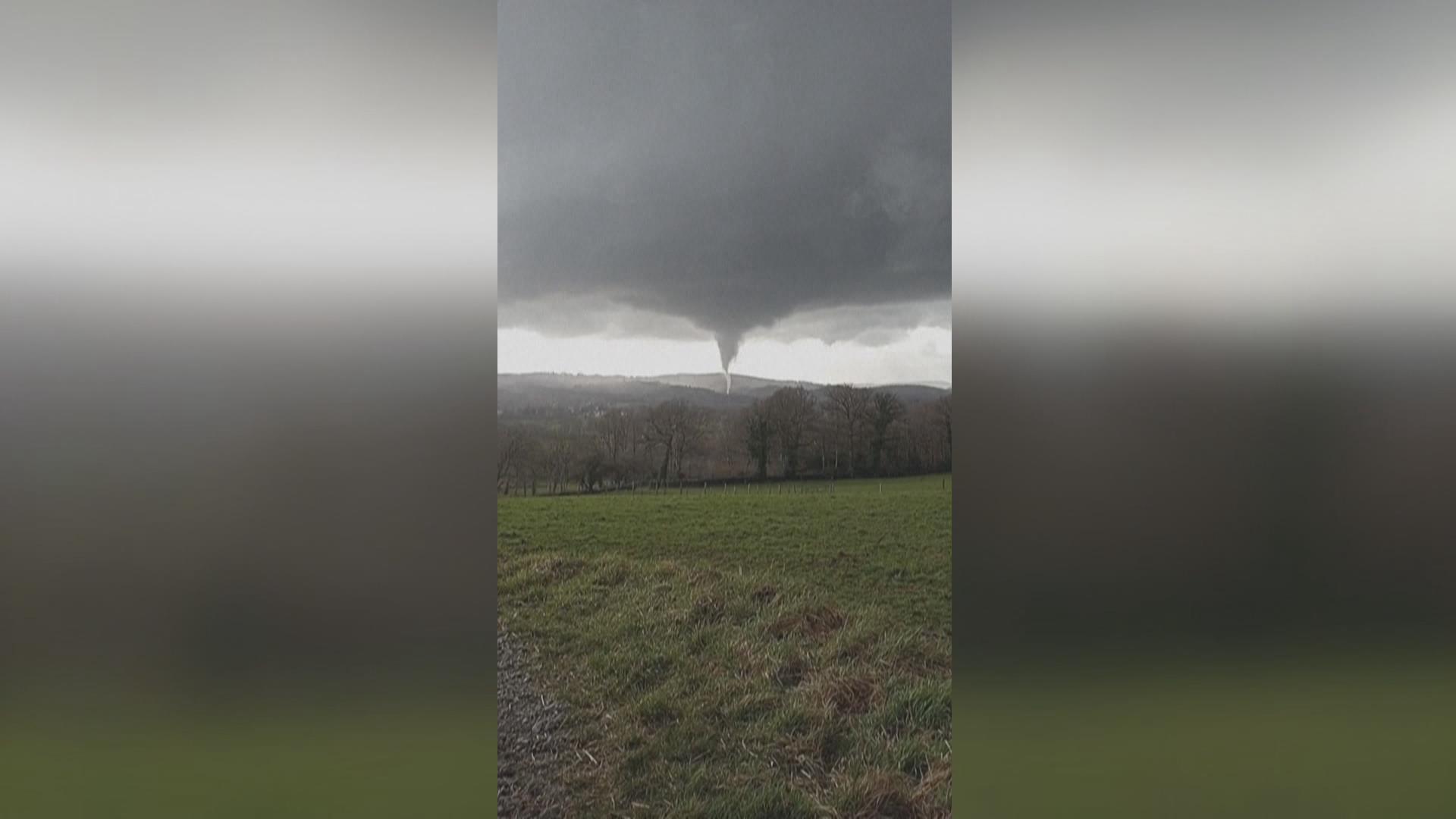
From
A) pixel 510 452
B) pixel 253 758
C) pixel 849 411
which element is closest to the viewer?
pixel 253 758

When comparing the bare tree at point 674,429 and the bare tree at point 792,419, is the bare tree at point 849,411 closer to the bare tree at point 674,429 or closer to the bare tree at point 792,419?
the bare tree at point 792,419

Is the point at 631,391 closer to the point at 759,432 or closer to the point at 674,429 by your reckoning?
the point at 674,429

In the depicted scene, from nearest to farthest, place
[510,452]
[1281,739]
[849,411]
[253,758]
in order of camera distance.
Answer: [253,758], [1281,739], [510,452], [849,411]

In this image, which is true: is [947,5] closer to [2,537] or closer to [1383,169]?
[1383,169]

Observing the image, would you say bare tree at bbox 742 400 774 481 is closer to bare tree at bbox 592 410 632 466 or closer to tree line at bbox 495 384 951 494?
tree line at bbox 495 384 951 494

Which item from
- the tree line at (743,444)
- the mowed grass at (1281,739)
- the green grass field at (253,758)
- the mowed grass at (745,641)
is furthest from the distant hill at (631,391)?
the mowed grass at (1281,739)

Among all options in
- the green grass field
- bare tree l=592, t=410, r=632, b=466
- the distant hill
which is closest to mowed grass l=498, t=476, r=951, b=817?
bare tree l=592, t=410, r=632, b=466

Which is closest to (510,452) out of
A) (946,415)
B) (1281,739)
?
(946,415)

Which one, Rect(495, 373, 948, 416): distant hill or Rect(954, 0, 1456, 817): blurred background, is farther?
Rect(495, 373, 948, 416): distant hill
